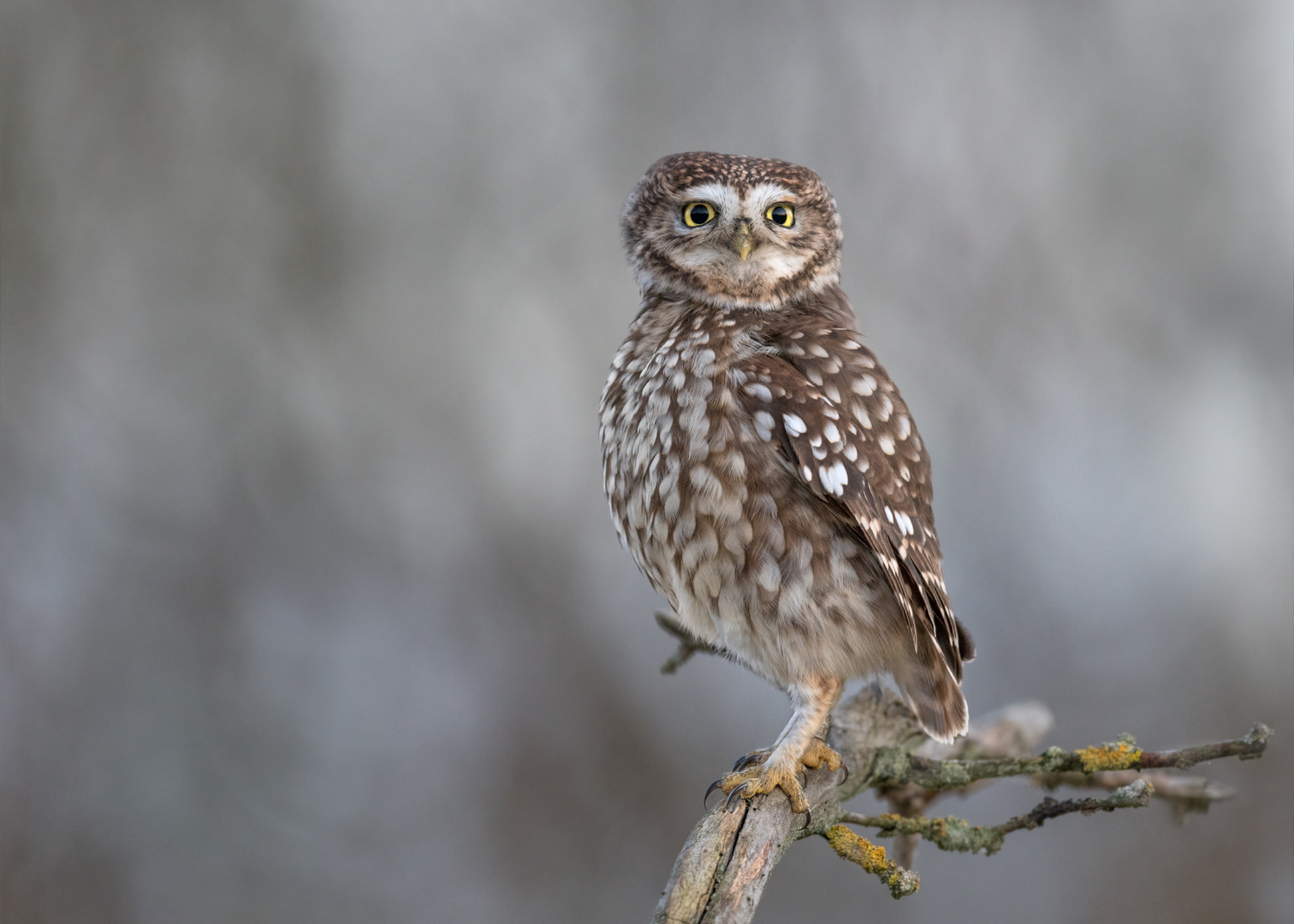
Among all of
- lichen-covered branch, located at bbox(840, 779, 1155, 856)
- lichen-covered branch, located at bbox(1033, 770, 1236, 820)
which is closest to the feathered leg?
lichen-covered branch, located at bbox(840, 779, 1155, 856)

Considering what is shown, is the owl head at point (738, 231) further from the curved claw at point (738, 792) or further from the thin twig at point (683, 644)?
the curved claw at point (738, 792)

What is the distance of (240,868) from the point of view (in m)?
3.65

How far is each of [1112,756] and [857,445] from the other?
0.89 m

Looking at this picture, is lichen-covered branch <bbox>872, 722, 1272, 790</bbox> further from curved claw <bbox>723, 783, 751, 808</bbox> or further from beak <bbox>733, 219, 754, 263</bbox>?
beak <bbox>733, 219, 754, 263</bbox>

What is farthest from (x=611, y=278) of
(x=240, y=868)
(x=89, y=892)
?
(x=89, y=892)

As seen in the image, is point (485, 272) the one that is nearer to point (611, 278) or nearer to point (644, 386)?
point (611, 278)

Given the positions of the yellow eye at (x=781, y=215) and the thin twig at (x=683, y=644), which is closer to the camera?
the yellow eye at (x=781, y=215)

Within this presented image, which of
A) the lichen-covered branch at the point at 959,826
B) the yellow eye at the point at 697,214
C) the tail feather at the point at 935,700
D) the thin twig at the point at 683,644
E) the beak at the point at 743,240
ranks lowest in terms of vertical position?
the lichen-covered branch at the point at 959,826

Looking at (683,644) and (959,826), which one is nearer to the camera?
(959,826)

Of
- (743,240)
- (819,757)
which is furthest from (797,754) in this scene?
(743,240)

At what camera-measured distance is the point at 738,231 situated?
218 centimetres

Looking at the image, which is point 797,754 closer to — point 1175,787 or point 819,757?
point 819,757

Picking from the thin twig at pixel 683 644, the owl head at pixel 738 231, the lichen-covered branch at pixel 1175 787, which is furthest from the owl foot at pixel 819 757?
the owl head at pixel 738 231

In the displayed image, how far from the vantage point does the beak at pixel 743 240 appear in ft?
7.13
